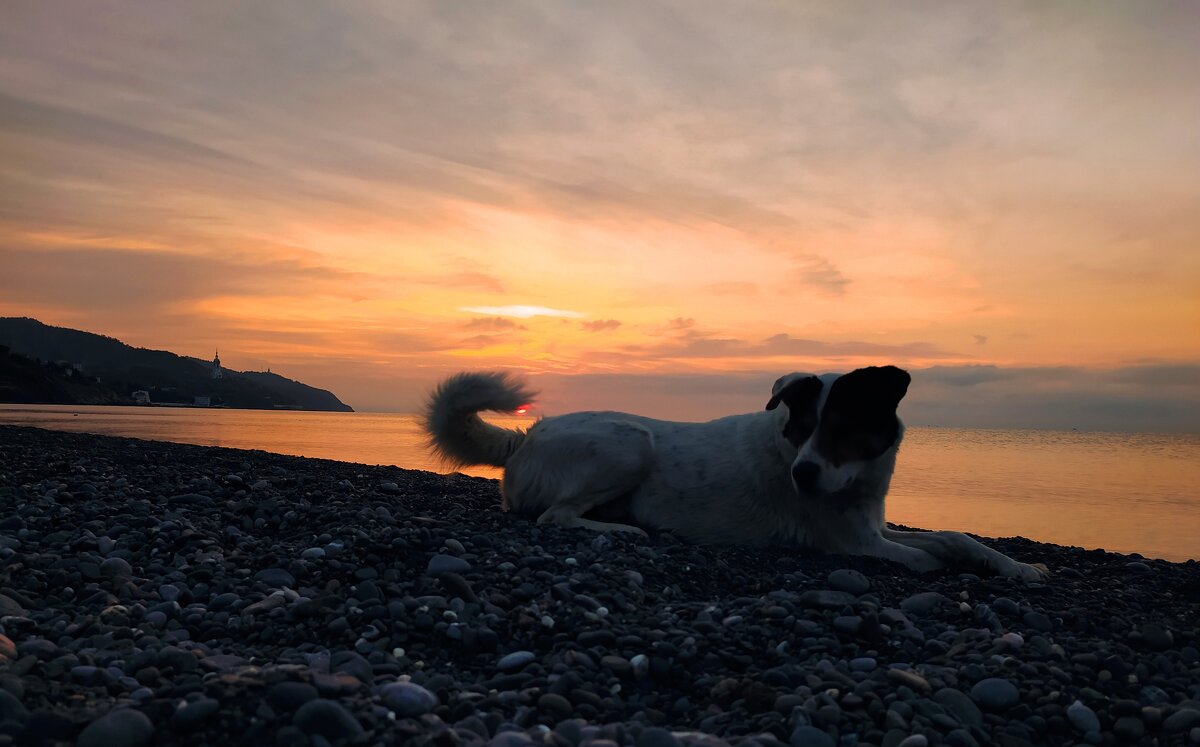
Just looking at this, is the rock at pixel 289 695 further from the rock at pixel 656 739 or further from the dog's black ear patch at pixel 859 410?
the dog's black ear patch at pixel 859 410

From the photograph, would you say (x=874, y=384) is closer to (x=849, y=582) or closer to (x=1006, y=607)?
(x=849, y=582)

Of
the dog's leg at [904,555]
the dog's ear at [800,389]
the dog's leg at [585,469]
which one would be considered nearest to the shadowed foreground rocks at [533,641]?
the dog's leg at [904,555]

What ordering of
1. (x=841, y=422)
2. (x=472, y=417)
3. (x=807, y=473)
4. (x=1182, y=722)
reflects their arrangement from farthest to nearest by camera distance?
(x=472, y=417) → (x=841, y=422) → (x=807, y=473) → (x=1182, y=722)

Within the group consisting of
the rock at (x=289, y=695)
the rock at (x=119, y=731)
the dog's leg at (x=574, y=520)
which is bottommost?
the rock at (x=119, y=731)

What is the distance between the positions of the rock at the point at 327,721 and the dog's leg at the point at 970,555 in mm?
5350

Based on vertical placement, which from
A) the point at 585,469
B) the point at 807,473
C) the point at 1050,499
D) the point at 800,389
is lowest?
the point at 1050,499

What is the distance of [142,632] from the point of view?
4199 mm

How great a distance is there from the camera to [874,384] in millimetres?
6191

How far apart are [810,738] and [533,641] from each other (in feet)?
5.25

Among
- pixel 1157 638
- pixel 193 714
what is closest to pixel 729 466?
pixel 1157 638

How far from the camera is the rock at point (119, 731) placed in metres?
2.61

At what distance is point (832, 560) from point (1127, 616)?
200cm

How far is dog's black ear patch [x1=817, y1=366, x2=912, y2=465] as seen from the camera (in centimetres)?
618

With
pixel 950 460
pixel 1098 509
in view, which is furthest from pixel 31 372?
pixel 1098 509
